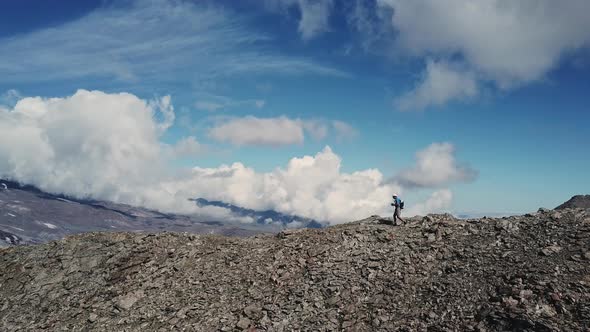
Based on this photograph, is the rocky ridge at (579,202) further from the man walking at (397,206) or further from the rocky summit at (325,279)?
the man walking at (397,206)

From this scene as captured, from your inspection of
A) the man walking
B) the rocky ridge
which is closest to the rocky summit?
the man walking

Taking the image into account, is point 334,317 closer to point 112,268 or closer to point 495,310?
point 495,310

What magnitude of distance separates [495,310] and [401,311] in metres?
5.70

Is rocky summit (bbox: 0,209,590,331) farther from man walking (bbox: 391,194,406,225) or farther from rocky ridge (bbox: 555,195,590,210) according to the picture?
rocky ridge (bbox: 555,195,590,210)

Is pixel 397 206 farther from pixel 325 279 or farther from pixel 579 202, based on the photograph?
pixel 579 202

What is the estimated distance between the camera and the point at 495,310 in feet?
76.7

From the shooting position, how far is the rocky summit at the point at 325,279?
2430 cm

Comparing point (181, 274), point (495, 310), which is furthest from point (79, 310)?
point (495, 310)

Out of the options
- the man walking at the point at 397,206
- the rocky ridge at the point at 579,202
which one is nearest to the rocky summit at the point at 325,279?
the man walking at the point at 397,206

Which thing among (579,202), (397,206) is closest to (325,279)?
(397,206)

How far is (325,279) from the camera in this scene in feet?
97.7

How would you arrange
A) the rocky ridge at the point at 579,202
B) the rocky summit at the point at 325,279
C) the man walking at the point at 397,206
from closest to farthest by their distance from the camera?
the rocky summit at the point at 325,279 → the man walking at the point at 397,206 → the rocky ridge at the point at 579,202

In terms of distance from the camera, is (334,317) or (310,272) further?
(310,272)

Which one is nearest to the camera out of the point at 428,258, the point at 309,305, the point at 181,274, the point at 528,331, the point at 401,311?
the point at 528,331
